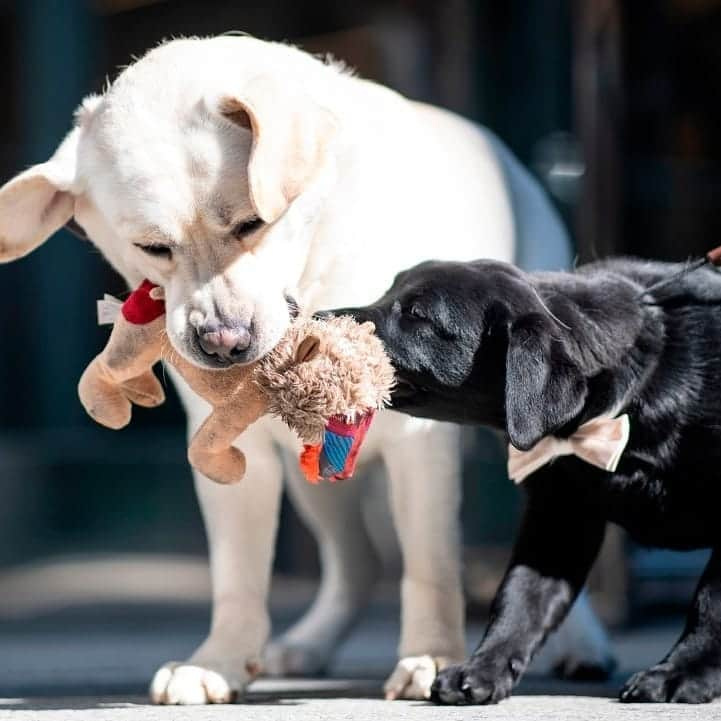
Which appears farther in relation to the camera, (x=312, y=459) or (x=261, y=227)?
(x=261, y=227)

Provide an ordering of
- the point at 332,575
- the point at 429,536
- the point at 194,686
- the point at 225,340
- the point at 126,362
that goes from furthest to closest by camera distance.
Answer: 1. the point at 332,575
2. the point at 429,536
3. the point at 194,686
4. the point at 126,362
5. the point at 225,340

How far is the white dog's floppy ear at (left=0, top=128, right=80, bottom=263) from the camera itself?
3.49 meters

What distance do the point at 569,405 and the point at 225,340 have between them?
656mm

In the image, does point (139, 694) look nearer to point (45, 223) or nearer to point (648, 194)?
point (45, 223)

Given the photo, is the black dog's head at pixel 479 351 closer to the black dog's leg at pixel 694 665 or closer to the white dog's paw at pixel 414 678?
the black dog's leg at pixel 694 665

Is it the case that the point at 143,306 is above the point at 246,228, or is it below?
below

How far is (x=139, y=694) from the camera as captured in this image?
12.6ft

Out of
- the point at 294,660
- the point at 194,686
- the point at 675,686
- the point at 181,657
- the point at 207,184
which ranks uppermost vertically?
the point at 207,184

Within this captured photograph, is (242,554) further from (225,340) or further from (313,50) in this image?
(313,50)

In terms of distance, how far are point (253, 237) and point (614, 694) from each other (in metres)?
1.23

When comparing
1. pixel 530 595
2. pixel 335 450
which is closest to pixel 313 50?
pixel 530 595

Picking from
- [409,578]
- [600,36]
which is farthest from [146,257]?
[600,36]

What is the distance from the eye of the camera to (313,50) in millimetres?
6418

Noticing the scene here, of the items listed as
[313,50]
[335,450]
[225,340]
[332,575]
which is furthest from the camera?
[313,50]
